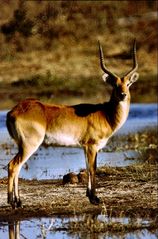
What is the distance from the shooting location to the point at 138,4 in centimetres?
4719

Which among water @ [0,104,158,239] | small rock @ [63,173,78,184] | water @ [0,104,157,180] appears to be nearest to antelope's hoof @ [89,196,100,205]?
water @ [0,104,158,239]

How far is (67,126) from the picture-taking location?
47.8 feet

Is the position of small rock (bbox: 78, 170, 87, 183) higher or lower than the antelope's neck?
lower

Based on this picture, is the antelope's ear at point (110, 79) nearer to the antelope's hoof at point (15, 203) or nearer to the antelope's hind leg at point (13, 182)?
the antelope's hind leg at point (13, 182)

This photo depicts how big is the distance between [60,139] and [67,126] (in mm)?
245

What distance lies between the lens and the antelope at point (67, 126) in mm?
13875

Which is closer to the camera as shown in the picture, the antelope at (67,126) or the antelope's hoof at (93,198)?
the antelope's hoof at (93,198)

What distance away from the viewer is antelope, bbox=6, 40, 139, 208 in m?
13.9

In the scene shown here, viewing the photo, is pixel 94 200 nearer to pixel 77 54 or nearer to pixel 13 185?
pixel 13 185

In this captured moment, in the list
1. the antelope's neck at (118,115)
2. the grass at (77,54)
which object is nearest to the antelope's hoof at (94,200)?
the antelope's neck at (118,115)

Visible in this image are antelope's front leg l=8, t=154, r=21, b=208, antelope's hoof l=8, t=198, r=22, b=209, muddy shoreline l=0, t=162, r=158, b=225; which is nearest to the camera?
muddy shoreline l=0, t=162, r=158, b=225

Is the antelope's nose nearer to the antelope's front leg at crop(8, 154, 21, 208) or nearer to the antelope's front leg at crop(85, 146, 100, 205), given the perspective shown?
the antelope's front leg at crop(85, 146, 100, 205)

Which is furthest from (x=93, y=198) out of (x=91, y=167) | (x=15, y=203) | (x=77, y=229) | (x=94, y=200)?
(x=77, y=229)

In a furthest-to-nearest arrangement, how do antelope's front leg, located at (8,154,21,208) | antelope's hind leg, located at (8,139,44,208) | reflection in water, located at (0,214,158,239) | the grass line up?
1. the grass
2. antelope's hind leg, located at (8,139,44,208)
3. antelope's front leg, located at (8,154,21,208)
4. reflection in water, located at (0,214,158,239)
